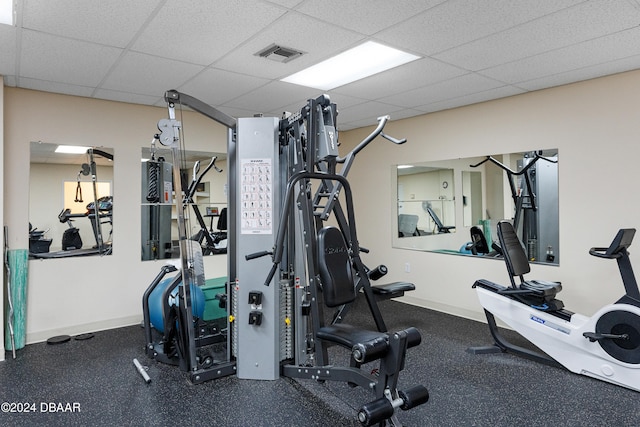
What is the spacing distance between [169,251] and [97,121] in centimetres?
150

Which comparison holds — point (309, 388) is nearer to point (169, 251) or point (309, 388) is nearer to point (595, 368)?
point (595, 368)

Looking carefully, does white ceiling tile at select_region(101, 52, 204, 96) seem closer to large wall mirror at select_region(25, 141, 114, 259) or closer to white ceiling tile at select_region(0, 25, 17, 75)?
white ceiling tile at select_region(0, 25, 17, 75)

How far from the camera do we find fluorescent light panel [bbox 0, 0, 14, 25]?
2130 millimetres

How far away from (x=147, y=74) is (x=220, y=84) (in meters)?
0.60

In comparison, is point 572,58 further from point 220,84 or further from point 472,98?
point 220,84

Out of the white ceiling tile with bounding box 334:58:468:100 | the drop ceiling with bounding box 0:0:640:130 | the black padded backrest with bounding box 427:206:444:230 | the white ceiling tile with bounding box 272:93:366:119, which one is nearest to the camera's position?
the drop ceiling with bounding box 0:0:640:130

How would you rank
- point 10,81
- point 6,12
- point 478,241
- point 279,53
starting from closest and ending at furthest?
point 6,12, point 279,53, point 10,81, point 478,241

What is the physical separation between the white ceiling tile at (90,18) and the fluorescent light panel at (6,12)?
0.06m

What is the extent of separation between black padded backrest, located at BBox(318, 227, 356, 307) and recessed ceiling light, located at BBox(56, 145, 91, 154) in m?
2.77

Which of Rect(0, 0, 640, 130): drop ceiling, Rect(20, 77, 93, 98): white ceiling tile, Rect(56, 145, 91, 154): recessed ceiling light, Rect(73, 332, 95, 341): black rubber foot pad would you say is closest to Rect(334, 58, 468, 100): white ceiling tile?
Rect(0, 0, 640, 130): drop ceiling

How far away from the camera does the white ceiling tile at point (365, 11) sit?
7.06 ft

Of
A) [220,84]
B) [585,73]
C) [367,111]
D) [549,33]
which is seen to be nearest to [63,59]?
[220,84]

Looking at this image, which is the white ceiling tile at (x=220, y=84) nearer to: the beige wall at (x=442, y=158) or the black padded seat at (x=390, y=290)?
the beige wall at (x=442, y=158)

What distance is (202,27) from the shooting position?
2.43 metres
